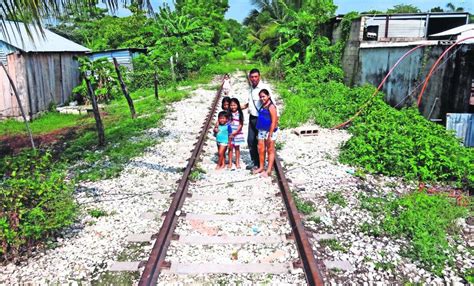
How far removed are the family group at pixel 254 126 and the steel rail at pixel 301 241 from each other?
2.88 feet

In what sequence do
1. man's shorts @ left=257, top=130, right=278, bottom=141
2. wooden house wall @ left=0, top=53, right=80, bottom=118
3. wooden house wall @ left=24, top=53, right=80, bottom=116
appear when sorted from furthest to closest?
wooden house wall @ left=24, top=53, right=80, bottom=116
wooden house wall @ left=0, top=53, right=80, bottom=118
man's shorts @ left=257, top=130, right=278, bottom=141

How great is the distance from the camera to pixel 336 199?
225 inches

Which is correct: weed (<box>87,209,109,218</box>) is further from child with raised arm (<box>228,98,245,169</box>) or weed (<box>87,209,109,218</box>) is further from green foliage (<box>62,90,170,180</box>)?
child with raised arm (<box>228,98,245,169</box>)

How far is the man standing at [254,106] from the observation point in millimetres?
6621

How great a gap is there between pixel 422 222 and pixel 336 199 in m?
1.19

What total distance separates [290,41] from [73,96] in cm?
1044

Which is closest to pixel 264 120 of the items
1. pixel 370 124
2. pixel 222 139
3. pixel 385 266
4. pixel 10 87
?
pixel 222 139

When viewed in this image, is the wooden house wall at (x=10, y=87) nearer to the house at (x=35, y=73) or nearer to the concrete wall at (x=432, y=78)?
the house at (x=35, y=73)

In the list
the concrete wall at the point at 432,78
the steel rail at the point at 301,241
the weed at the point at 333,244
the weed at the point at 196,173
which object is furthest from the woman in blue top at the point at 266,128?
the concrete wall at the point at 432,78

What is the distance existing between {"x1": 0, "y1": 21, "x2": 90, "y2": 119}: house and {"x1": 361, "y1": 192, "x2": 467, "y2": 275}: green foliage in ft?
34.4

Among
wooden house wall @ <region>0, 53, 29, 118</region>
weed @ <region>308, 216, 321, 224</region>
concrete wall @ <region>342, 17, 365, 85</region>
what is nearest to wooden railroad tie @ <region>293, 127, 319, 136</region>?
weed @ <region>308, 216, 321, 224</region>

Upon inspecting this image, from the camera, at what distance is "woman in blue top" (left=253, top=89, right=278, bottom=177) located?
21.5 ft

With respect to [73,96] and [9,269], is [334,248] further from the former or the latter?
[73,96]

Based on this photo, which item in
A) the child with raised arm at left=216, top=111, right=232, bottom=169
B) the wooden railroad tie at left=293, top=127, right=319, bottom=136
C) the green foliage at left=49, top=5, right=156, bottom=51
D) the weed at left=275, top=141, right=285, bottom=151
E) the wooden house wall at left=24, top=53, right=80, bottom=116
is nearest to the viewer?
the child with raised arm at left=216, top=111, right=232, bottom=169
